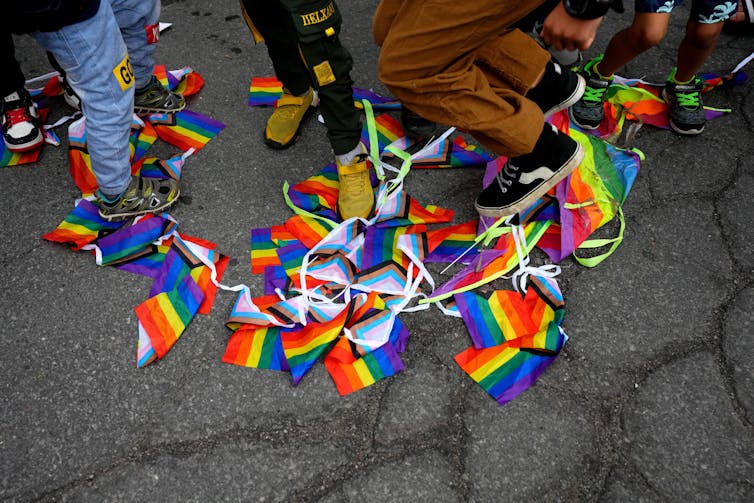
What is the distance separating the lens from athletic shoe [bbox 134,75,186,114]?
2541 millimetres

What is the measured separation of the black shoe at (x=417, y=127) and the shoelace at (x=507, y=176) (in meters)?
0.55

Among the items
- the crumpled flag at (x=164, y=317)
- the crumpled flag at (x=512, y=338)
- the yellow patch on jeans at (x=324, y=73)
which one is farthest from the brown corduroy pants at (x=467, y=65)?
the crumpled flag at (x=164, y=317)

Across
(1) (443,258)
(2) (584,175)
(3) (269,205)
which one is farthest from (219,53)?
(2) (584,175)

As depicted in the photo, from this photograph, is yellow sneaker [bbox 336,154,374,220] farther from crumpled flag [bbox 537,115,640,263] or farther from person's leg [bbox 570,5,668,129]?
person's leg [bbox 570,5,668,129]

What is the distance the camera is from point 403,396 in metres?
1.67

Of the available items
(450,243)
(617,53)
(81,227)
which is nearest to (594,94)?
(617,53)

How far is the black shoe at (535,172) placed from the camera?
1.90 meters

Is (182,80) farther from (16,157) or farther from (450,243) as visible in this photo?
(450,243)

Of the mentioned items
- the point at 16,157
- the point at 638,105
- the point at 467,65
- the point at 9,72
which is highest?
the point at 467,65

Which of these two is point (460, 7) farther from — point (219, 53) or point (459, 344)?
point (219, 53)

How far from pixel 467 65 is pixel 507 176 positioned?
50 cm

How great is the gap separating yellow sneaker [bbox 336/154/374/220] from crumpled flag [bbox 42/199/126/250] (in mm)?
909

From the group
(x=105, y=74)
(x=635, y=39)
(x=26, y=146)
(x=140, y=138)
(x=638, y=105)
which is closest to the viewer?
(x=105, y=74)

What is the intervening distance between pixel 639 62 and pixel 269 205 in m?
2.16
